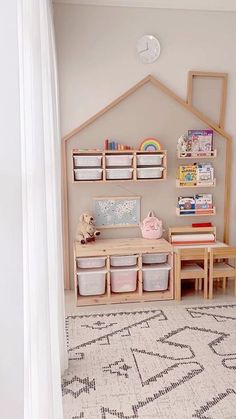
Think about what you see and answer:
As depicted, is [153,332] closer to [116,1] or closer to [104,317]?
[104,317]

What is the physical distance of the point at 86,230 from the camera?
3.66m

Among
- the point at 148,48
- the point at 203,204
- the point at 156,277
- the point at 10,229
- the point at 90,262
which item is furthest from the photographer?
the point at 203,204

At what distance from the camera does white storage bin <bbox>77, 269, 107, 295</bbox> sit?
346cm

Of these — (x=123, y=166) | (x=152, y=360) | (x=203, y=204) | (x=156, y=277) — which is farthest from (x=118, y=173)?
(x=152, y=360)

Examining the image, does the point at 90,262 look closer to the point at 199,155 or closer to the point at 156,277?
the point at 156,277

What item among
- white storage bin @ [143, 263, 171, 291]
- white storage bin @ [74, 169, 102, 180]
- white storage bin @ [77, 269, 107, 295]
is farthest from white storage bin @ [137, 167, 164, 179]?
white storage bin @ [77, 269, 107, 295]

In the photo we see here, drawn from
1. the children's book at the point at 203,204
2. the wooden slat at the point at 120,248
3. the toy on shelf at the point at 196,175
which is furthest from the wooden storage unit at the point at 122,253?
the toy on shelf at the point at 196,175

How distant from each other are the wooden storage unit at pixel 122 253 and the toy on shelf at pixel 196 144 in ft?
3.06

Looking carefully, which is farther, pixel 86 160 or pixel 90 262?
pixel 86 160

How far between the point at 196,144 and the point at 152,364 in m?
2.24

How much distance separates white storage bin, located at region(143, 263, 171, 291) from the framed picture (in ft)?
1.78

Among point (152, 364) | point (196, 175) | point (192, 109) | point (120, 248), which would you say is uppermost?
point (192, 109)

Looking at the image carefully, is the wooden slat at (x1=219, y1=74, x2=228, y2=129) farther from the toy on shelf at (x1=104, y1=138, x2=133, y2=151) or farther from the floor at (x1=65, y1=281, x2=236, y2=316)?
the floor at (x1=65, y1=281, x2=236, y2=316)

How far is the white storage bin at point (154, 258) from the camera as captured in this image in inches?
141
